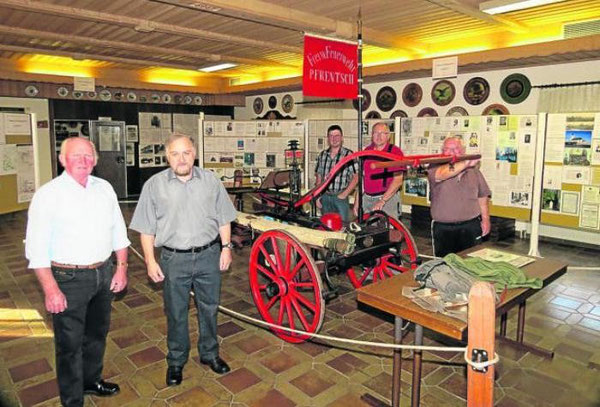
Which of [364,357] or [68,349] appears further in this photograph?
[364,357]

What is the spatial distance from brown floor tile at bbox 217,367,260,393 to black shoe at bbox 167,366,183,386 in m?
0.25

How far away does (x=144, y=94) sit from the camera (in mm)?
11906

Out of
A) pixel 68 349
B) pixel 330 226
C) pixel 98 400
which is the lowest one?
pixel 98 400

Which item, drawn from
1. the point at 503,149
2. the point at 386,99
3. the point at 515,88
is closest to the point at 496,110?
the point at 515,88

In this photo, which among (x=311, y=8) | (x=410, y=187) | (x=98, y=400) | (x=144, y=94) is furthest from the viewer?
(x=144, y=94)

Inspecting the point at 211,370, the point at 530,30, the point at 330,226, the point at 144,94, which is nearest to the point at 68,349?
the point at 211,370

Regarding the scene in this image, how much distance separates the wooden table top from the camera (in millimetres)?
2068

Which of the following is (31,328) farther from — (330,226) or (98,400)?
(330,226)

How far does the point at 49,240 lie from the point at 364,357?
7.32 ft

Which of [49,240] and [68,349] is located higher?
[49,240]

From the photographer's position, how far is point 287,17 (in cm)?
579

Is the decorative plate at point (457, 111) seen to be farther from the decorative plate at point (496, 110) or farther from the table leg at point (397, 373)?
the table leg at point (397, 373)

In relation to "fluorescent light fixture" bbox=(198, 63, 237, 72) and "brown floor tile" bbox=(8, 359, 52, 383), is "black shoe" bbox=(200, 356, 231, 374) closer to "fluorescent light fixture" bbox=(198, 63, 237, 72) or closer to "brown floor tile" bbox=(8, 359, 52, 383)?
"brown floor tile" bbox=(8, 359, 52, 383)

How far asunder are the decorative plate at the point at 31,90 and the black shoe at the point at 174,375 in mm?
9218
